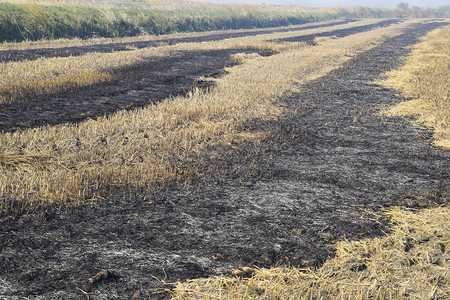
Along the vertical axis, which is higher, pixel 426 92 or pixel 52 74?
pixel 52 74

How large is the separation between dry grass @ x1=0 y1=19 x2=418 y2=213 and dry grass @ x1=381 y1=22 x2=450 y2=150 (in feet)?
A: 11.4

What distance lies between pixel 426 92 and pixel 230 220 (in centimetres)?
992

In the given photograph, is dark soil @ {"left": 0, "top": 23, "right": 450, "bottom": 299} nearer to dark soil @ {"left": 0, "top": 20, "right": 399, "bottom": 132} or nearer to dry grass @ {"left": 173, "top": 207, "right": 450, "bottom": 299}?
dry grass @ {"left": 173, "top": 207, "right": 450, "bottom": 299}

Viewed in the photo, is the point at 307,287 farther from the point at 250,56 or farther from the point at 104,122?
the point at 250,56

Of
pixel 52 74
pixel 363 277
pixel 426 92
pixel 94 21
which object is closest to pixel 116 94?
pixel 52 74

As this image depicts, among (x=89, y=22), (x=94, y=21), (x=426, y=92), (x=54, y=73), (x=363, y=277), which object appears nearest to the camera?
(x=363, y=277)

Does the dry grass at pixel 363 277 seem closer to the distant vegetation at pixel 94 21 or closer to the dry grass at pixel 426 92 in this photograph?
the dry grass at pixel 426 92

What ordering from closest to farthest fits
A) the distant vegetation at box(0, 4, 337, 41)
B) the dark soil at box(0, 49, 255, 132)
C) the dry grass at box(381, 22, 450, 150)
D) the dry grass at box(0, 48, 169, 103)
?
1. the dark soil at box(0, 49, 255, 132)
2. the dry grass at box(381, 22, 450, 150)
3. the dry grass at box(0, 48, 169, 103)
4. the distant vegetation at box(0, 4, 337, 41)

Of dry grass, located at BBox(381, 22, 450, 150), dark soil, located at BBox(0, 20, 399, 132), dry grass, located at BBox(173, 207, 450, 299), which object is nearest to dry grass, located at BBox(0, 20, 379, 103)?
dark soil, located at BBox(0, 20, 399, 132)

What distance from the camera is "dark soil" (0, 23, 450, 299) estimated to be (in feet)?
12.4

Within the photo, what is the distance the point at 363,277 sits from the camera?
3.75 m

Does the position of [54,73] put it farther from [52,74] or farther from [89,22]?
[89,22]

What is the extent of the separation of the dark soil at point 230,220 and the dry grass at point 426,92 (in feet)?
3.62

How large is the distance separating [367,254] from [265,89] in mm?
8738
